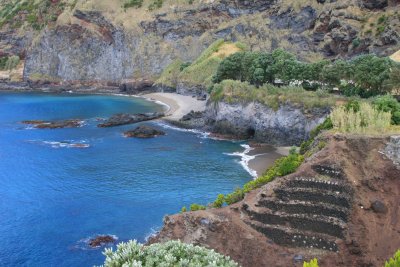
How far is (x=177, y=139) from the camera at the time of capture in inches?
3250

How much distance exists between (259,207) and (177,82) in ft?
406

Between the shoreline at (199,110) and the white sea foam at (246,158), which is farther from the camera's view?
the shoreline at (199,110)

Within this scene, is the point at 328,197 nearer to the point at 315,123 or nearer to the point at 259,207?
the point at 259,207

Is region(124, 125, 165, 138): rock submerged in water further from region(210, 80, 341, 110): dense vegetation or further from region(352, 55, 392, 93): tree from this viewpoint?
region(352, 55, 392, 93): tree

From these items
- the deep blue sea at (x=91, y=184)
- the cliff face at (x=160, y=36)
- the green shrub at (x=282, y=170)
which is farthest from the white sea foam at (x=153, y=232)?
the cliff face at (x=160, y=36)

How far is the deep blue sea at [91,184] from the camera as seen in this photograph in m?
41.0

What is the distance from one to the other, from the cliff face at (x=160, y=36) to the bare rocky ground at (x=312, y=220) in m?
110

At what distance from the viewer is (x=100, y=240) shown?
40156mm

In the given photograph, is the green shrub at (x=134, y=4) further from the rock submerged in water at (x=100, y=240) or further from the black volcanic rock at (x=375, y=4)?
the rock submerged in water at (x=100, y=240)

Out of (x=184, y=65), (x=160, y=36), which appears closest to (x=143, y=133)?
(x=184, y=65)

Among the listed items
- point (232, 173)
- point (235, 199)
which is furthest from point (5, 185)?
point (235, 199)

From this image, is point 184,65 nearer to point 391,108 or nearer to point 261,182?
point 391,108

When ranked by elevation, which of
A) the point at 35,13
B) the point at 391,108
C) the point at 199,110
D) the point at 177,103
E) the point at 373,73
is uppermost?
the point at 35,13

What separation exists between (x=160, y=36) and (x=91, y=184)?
419 feet
